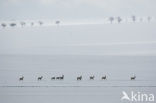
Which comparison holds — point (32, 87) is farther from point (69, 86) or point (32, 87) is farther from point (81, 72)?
point (81, 72)

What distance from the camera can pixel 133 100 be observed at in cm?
2238

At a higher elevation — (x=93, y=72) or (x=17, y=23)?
(x=17, y=23)

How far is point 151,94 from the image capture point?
78.0 ft

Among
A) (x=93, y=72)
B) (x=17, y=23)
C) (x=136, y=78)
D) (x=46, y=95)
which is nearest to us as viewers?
(x=46, y=95)

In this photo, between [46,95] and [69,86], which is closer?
[46,95]

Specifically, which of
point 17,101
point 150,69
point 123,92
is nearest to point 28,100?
point 17,101

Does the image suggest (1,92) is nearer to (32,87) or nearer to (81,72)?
(32,87)

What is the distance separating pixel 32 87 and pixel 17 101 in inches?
151

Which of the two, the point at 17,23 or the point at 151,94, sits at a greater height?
the point at 17,23

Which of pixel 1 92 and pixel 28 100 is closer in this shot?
pixel 28 100

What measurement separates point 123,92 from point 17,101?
4.69 meters

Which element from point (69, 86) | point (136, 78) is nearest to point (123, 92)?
point (69, 86)

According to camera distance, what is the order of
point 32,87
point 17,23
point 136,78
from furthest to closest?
point 17,23 → point 136,78 → point 32,87

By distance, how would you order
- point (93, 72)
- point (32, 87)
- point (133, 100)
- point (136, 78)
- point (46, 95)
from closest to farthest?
point (133, 100) → point (46, 95) → point (32, 87) → point (136, 78) → point (93, 72)
